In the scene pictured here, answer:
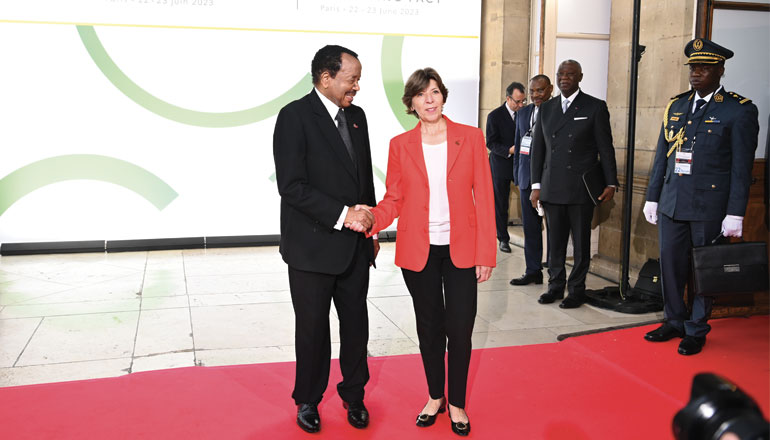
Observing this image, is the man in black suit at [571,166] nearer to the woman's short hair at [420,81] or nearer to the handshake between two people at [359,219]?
the woman's short hair at [420,81]

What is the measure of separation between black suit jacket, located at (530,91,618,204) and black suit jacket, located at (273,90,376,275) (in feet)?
8.50

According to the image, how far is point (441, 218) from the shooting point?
299cm

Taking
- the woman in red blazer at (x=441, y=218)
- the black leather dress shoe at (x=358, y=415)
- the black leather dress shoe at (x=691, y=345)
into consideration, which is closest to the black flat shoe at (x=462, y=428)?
the woman in red blazer at (x=441, y=218)

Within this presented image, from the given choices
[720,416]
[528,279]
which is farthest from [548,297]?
[720,416]

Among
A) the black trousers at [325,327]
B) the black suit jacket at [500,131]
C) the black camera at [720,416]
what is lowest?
the black trousers at [325,327]

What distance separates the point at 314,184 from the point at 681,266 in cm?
247

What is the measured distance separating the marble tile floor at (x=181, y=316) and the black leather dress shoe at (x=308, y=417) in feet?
3.39

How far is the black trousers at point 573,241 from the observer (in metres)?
5.31

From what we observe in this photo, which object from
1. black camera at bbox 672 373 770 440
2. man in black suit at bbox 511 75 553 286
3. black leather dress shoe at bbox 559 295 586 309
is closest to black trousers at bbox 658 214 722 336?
black leather dress shoe at bbox 559 295 586 309

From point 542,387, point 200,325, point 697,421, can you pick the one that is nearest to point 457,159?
point 542,387

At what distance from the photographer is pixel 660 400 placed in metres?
3.44

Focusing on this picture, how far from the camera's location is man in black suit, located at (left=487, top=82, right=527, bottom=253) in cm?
732

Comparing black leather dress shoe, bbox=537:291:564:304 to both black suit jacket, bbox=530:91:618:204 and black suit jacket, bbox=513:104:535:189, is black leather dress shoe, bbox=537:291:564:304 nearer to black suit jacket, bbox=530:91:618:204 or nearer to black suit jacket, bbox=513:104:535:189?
black suit jacket, bbox=530:91:618:204

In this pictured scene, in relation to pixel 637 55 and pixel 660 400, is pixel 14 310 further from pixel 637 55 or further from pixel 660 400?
pixel 637 55
